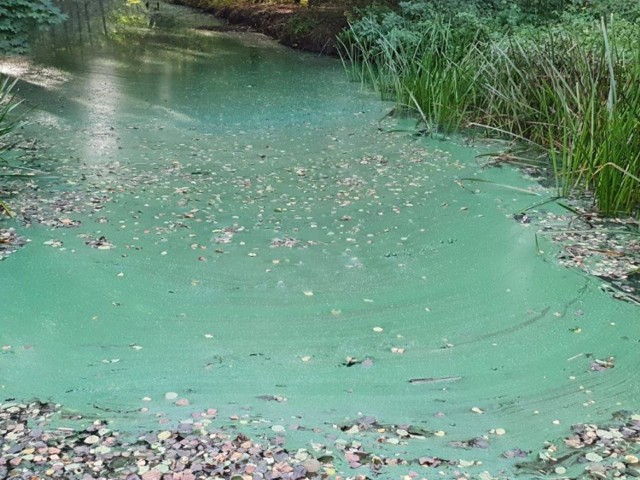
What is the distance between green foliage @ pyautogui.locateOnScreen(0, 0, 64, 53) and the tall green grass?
2.65 m

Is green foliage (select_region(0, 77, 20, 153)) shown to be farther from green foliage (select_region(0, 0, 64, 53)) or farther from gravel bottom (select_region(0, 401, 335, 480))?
gravel bottom (select_region(0, 401, 335, 480))

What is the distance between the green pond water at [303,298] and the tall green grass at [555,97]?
0.30m

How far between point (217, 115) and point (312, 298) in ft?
9.66

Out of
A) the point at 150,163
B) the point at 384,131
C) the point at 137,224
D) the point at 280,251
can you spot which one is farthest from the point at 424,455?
the point at 384,131

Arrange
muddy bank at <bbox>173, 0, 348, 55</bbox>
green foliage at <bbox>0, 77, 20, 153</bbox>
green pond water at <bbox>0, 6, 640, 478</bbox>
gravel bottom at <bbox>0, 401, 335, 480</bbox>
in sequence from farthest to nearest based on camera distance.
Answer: muddy bank at <bbox>173, 0, 348, 55</bbox>, green foliage at <bbox>0, 77, 20, 153</bbox>, green pond water at <bbox>0, 6, 640, 478</bbox>, gravel bottom at <bbox>0, 401, 335, 480</bbox>

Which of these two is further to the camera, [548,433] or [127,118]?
[127,118]

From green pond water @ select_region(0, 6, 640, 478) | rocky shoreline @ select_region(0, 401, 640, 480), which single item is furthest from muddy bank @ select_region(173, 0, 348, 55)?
rocky shoreline @ select_region(0, 401, 640, 480)

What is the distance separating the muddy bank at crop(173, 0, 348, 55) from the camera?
26.0 ft

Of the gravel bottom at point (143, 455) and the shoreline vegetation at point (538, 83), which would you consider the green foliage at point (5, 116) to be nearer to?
the gravel bottom at point (143, 455)

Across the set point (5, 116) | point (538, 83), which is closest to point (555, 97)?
point (538, 83)

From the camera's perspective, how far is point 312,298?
2.40 meters

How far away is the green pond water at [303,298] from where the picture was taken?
1795 millimetres

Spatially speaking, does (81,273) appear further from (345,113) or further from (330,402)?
(345,113)

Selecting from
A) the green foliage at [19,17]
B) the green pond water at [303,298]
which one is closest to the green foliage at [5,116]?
the green pond water at [303,298]
